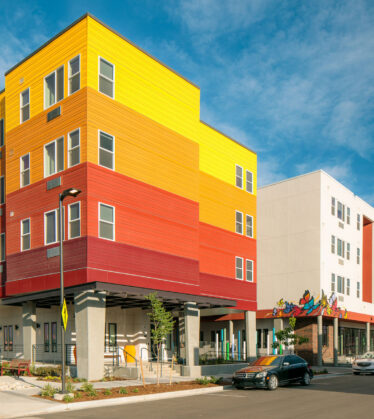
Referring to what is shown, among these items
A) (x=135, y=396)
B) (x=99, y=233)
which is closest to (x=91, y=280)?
(x=99, y=233)

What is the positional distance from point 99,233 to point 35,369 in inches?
292

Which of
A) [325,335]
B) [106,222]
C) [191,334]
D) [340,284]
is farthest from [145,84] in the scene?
[325,335]

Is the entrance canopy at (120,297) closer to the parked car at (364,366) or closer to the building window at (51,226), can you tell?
the building window at (51,226)

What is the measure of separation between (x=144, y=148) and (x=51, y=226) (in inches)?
245

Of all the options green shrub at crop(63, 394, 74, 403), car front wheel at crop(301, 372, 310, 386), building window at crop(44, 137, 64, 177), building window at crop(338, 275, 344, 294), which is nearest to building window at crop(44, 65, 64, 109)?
building window at crop(44, 137, 64, 177)

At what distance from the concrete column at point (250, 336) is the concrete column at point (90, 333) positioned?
46.2ft

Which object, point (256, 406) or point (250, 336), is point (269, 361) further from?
point (250, 336)

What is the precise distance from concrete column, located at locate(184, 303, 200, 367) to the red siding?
3067 centimetres

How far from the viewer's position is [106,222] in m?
25.8

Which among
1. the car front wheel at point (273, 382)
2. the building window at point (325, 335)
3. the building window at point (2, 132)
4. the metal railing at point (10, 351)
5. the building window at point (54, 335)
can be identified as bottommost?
the building window at point (325, 335)

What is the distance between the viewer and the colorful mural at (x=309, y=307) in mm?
44281

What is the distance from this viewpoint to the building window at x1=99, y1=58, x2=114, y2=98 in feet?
87.0

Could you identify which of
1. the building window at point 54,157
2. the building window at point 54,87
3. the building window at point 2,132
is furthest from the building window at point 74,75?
the building window at point 2,132

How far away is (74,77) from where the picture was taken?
87.2 feet
